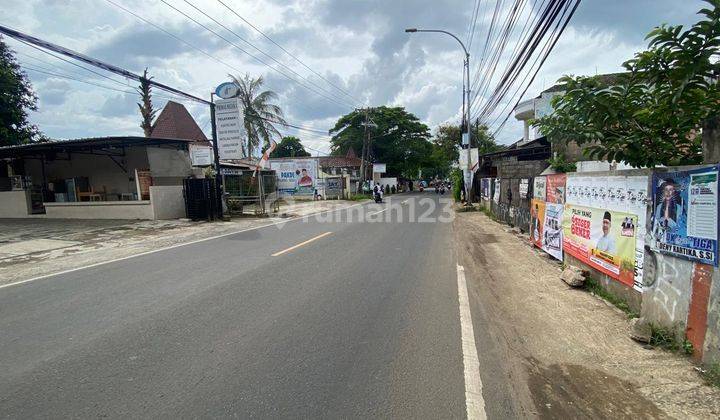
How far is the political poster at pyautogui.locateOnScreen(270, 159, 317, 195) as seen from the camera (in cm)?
3897

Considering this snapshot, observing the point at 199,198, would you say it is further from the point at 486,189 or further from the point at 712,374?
the point at 712,374

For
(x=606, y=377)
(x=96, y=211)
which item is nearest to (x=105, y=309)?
(x=606, y=377)

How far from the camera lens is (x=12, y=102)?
25.6 meters

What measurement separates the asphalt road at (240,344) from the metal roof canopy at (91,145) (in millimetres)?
10797

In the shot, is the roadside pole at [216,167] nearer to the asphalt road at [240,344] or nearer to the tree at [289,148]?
the asphalt road at [240,344]

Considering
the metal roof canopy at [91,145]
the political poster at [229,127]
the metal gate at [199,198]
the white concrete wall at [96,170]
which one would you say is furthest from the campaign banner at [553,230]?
the white concrete wall at [96,170]

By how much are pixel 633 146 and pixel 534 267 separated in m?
3.51

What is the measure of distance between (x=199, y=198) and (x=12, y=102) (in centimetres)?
1873

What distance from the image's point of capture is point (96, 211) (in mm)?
18266

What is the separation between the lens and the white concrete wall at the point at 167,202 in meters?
17.3

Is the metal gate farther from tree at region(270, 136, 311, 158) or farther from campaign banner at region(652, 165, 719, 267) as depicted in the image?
tree at region(270, 136, 311, 158)

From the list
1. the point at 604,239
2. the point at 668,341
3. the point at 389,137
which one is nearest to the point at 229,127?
the point at 604,239

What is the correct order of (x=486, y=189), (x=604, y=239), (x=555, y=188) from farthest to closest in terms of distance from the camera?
1. (x=486, y=189)
2. (x=555, y=188)
3. (x=604, y=239)

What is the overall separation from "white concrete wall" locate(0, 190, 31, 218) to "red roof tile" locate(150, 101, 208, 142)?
10.4m
